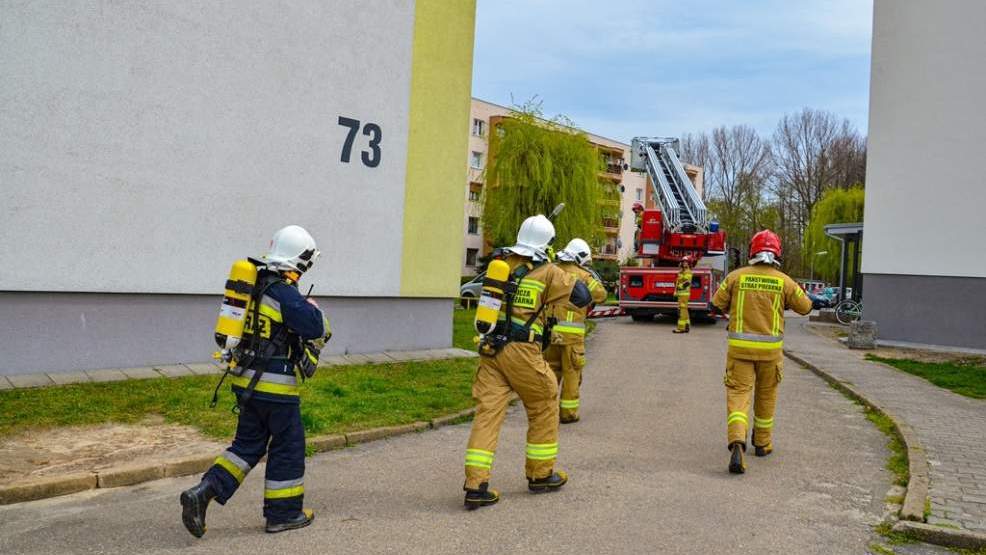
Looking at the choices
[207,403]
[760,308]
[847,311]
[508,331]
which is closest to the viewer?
[508,331]

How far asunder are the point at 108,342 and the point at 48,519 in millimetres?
5148

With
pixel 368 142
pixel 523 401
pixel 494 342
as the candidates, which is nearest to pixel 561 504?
pixel 523 401

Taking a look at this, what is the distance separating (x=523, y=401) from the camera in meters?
5.42

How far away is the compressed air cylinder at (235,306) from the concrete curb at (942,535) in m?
4.22

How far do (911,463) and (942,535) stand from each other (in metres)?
1.93

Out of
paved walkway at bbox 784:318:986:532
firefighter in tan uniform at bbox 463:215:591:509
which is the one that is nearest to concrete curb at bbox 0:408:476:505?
firefighter in tan uniform at bbox 463:215:591:509

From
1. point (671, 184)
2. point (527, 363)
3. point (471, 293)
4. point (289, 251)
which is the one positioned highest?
point (671, 184)

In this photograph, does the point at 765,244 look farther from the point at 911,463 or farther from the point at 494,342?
the point at 494,342

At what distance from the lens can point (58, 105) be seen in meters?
8.90

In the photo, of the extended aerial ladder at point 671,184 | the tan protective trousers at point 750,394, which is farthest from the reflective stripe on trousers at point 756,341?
the extended aerial ladder at point 671,184

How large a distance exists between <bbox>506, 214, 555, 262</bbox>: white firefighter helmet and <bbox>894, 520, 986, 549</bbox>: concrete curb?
290cm

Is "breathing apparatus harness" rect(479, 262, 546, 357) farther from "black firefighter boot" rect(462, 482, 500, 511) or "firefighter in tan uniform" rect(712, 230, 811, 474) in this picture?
"firefighter in tan uniform" rect(712, 230, 811, 474)

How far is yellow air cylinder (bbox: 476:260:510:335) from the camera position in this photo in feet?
17.4

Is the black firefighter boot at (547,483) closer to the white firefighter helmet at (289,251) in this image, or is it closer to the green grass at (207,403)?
the white firefighter helmet at (289,251)
